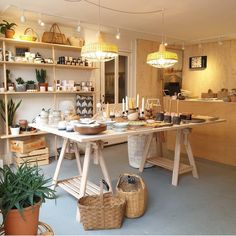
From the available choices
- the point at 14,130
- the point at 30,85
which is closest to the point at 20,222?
the point at 14,130

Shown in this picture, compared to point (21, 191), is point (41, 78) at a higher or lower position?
higher

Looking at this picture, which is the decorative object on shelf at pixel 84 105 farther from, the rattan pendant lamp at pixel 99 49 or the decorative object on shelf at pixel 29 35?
the rattan pendant lamp at pixel 99 49

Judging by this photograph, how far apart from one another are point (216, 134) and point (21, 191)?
11.8 ft

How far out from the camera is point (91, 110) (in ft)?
16.2

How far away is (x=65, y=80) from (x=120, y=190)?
2.88 meters

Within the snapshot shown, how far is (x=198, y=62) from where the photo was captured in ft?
22.7

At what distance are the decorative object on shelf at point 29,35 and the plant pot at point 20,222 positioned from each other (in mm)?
3193

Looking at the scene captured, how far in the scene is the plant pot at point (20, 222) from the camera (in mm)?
1499

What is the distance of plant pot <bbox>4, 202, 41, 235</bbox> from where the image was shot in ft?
4.92

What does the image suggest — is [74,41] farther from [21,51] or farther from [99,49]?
[99,49]

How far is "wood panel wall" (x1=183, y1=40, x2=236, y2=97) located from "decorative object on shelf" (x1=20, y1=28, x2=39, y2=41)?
4401 millimetres

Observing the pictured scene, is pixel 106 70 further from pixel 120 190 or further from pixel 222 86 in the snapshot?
pixel 120 190

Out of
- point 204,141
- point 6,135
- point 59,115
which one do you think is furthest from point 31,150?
point 204,141

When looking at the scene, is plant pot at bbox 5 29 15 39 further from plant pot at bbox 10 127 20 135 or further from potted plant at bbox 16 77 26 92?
plant pot at bbox 10 127 20 135
